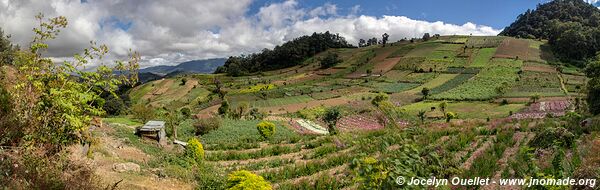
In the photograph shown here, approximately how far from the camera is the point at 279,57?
150m

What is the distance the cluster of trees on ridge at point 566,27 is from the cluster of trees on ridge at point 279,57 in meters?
77.7

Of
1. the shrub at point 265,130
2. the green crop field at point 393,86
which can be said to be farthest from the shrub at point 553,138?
the green crop field at point 393,86

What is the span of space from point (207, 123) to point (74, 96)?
22.6 metres

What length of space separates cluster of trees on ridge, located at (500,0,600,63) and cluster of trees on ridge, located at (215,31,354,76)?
255 feet

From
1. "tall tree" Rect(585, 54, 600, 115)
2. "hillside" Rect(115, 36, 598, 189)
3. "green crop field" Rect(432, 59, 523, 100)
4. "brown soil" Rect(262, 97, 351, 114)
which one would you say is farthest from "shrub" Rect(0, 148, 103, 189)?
"green crop field" Rect(432, 59, 523, 100)

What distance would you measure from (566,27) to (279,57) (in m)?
94.7

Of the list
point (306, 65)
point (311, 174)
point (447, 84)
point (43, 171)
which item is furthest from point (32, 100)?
point (306, 65)

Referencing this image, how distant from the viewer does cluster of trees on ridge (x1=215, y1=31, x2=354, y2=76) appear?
145 m

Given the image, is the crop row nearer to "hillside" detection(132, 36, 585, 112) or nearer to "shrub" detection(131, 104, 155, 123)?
"hillside" detection(132, 36, 585, 112)

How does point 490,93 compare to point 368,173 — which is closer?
point 368,173

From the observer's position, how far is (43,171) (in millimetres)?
7125

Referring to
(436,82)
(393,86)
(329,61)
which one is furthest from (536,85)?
(329,61)

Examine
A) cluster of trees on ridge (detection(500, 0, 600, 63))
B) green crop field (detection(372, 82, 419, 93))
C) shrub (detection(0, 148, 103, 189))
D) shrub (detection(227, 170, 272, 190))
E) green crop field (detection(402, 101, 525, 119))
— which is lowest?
green crop field (detection(402, 101, 525, 119))

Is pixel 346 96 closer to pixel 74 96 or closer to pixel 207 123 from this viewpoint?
pixel 207 123
